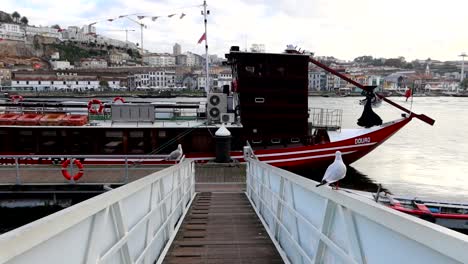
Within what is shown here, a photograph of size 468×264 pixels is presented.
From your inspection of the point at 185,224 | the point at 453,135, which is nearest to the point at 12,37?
the point at 453,135

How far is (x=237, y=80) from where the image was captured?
16922 mm

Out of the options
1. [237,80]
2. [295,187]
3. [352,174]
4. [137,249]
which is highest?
[237,80]

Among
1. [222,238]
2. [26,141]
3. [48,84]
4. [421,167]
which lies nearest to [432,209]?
[222,238]

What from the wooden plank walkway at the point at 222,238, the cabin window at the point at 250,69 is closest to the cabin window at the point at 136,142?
A: the cabin window at the point at 250,69

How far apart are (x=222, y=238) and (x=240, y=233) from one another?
0.38m

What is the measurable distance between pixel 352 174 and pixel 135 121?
40.8 feet

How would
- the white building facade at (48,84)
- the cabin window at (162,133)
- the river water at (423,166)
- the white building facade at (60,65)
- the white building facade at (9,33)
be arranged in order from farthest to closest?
the white building facade at (9,33)
the white building facade at (60,65)
the white building facade at (48,84)
the river water at (423,166)
the cabin window at (162,133)

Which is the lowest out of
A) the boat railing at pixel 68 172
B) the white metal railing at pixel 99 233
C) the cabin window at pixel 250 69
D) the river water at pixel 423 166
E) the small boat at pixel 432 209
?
the river water at pixel 423 166

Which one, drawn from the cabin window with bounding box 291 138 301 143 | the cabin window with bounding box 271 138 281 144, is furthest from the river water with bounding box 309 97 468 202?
the cabin window with bounding box 271 138 281 144

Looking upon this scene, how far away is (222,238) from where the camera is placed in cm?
544

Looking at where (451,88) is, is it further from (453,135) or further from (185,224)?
(185,224)

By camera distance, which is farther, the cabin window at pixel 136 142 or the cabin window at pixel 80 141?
the cabin window at pixel 136 142

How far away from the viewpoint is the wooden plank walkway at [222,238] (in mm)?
4559

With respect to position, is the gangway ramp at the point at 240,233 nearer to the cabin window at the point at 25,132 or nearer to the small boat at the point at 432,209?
the small boat at the point at 432,209
